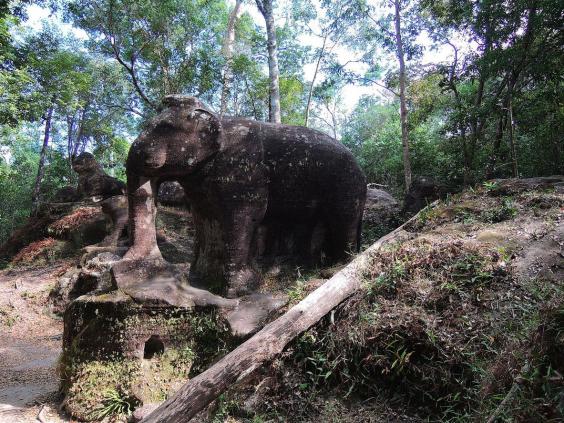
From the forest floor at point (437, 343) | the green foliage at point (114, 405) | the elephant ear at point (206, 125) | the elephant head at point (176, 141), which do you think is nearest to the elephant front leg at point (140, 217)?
the elephant head at point (176, 141)

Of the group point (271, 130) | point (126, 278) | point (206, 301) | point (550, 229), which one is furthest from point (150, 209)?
point (550, 229)

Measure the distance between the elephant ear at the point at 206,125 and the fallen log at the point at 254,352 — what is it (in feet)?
6.79

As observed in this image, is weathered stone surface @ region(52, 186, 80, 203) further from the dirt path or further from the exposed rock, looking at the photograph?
the exposed rock

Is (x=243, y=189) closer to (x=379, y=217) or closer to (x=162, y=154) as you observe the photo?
(x=162, y=154)

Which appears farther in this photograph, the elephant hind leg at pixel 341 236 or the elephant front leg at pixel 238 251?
the elephant hind leg at pixel 341 236

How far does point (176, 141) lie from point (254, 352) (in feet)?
8.08

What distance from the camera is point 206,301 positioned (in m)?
4.14

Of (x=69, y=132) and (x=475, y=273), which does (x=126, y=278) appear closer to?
(x=475, y=273)

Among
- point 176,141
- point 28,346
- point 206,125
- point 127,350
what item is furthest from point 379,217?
point 28,346

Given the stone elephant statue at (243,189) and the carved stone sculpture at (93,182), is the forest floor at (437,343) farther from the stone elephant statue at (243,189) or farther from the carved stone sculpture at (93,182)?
the carved stone sculpture at (93,182)

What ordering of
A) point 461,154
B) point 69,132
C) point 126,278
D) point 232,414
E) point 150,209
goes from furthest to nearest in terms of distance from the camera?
point 69,132 < point 461,154 < point 150,209 < point 126,278 < point 232,414

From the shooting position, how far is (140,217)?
14.4 ft

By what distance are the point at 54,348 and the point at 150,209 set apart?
4.29 m

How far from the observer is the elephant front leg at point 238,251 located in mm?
4598
